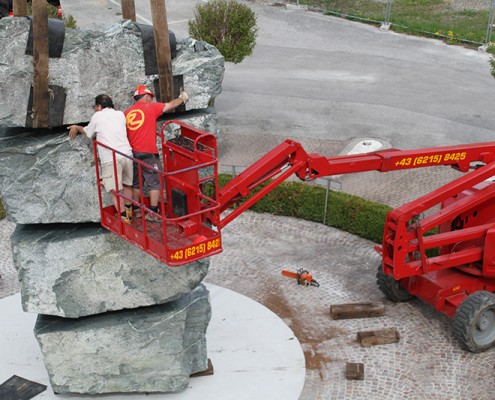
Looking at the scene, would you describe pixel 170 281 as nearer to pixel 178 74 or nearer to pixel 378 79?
pixel 178 74

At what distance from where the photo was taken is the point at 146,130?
11539 mm

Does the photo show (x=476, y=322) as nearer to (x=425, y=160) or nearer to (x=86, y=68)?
(x=425, y=160)

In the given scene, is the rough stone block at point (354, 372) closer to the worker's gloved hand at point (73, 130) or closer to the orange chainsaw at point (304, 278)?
the orange chainsaw at point (304, 278)

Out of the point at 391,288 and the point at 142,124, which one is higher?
the point at 142,124

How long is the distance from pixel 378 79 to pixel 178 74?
19605 mm

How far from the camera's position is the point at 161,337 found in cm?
1305

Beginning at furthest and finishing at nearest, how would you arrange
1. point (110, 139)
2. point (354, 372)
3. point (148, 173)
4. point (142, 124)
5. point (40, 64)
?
point (354, 372) < point (148, 173) < point (142, 124) < point (110, 139) < point (40, 64)

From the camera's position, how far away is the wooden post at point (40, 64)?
426 inches

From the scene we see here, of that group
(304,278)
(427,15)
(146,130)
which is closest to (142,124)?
(146,130)

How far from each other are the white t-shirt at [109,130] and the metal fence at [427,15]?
2581cm

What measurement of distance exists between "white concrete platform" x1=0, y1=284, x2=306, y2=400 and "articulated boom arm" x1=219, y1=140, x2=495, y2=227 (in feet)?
10.1

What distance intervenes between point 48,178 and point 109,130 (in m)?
1.44

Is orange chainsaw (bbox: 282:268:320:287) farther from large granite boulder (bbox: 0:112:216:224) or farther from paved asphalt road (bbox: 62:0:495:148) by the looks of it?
paved asphalt road (bbox: 62:0:495:148)

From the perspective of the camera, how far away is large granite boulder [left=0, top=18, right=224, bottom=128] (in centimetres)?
1109
